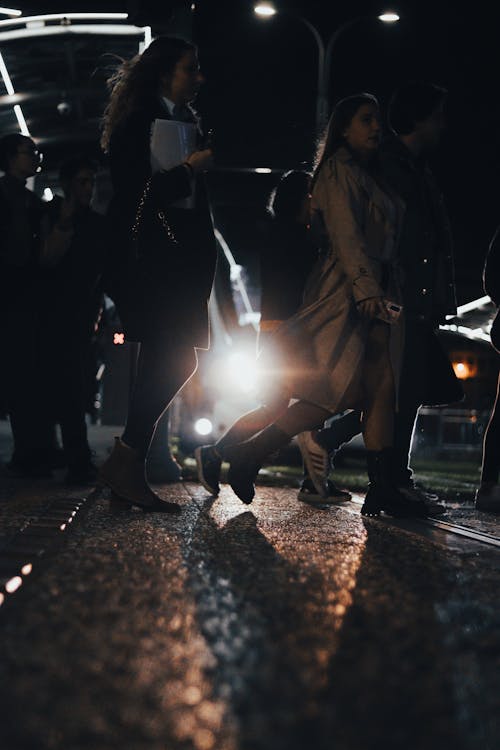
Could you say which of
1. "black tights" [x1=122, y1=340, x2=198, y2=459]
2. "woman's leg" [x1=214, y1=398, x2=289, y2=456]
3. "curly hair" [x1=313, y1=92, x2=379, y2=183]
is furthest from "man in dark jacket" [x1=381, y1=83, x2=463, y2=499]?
"black tights" [x1=122, y1=340, x2=198, y2=459]

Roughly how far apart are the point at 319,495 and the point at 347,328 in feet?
3.76

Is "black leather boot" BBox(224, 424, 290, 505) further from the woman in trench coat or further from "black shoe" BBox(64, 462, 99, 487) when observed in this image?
"black shoe" BBox(64, 462, 99, 487)

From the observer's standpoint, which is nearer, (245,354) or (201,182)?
(201,182)

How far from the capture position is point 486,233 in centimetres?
4003

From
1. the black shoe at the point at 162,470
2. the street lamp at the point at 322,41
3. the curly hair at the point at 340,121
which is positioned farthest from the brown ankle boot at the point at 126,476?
the street lamp at the point at 322,41

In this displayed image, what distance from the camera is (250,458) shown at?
471 centimetres

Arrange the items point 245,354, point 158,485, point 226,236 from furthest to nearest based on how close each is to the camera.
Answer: point 226,236
point 245,354
point 158,485

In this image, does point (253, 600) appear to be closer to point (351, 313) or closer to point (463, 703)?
point (463, 703)

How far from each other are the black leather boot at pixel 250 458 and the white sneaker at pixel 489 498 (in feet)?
4.41

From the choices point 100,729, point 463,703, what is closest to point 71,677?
point 100,729

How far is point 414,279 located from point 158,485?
2143 millimetres

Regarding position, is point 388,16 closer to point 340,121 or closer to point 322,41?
point 322,41

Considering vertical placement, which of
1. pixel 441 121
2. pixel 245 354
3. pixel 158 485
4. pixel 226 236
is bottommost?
pixel 158 485

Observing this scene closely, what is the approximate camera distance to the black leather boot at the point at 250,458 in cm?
470
